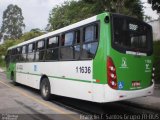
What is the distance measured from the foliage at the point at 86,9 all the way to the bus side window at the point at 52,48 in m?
10.6

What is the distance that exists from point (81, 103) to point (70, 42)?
2.64 metres

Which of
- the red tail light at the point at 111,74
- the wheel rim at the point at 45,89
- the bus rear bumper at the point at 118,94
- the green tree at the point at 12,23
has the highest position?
the green tree at the point at 12,23

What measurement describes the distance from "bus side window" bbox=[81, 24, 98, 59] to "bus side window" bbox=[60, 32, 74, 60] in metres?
0.96

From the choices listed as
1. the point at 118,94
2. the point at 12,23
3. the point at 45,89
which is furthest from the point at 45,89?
the point at 12,23

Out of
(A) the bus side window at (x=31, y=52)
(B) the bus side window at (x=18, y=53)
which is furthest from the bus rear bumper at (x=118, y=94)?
(B) the bus side window at (x=18, y=53)

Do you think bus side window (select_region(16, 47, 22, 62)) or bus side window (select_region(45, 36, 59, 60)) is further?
bus side window (select_region(16, 47, 22, 62))

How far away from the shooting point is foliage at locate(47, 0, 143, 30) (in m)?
23.5

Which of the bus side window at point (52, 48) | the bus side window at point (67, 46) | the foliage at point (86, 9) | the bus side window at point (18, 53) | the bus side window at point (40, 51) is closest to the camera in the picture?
the bus side window at point (67, 46)

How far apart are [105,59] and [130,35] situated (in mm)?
1280

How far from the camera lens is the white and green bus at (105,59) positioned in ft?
28.7

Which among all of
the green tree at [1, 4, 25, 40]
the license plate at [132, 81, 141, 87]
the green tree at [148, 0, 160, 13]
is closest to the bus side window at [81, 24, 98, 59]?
the license plate at [132, 81, 141, 87]

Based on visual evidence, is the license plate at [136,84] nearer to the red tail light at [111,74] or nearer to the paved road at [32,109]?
the red tail light at [111,74]

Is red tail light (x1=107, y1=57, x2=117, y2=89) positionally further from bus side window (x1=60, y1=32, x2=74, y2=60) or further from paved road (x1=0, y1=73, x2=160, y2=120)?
bus side window (x1=60, y1=32, x2=74, y2=60)

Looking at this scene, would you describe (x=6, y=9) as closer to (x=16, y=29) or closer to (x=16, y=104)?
(x=16, y=29)
